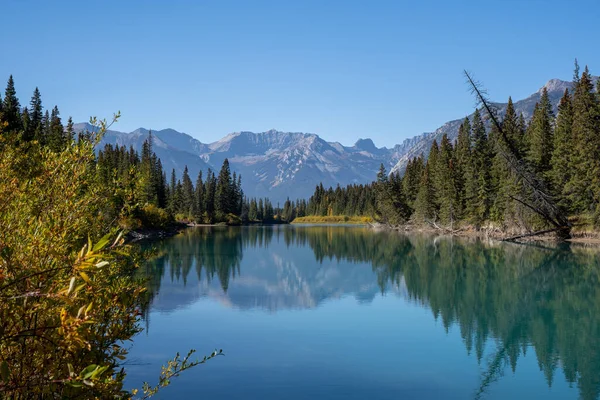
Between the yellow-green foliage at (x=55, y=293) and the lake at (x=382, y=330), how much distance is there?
5905 millimetres

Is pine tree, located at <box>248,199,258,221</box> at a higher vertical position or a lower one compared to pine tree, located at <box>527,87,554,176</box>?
lower

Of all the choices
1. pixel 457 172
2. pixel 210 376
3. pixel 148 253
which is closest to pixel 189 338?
pixel 210 376

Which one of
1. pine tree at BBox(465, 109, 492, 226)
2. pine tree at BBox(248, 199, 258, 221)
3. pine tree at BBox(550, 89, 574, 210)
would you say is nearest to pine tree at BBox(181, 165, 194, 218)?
pine tree at BBox(248, 199, 258, 221)

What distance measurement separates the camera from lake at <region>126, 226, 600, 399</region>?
40.5ft

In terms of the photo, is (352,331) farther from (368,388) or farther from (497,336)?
(368,388)


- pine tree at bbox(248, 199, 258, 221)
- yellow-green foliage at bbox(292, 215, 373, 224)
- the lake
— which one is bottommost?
the lake

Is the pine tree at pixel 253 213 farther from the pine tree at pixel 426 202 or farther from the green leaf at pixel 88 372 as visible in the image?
the green leaf at pixel 88 372

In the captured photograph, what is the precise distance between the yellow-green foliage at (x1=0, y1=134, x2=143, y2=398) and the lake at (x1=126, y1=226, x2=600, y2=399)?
232 inches

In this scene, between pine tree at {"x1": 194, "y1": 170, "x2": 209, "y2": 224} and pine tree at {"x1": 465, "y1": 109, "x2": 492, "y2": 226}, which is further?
pine tree at {"x1": 194, "y1": 170, "x2": 209, "y2": 224}

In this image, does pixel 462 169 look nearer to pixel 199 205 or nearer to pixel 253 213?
pixel 199 205

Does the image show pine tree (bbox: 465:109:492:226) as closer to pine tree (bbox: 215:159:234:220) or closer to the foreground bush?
the foreground bush

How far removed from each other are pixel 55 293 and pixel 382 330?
55.1 ft

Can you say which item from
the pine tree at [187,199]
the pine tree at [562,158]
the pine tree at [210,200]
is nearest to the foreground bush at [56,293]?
the pine tree at [562,158]

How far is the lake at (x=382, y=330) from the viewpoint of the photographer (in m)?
12.4
